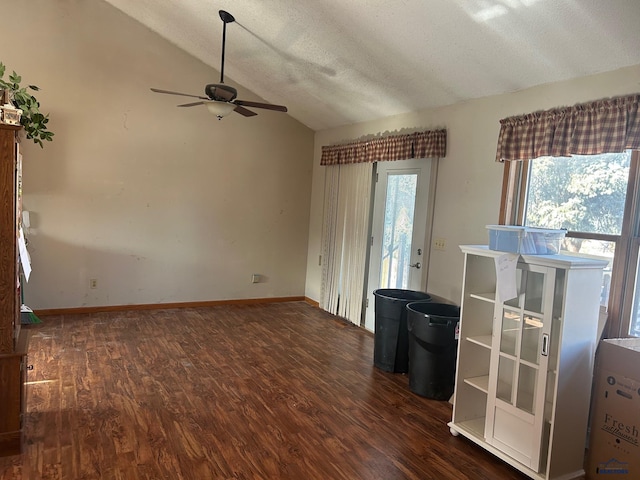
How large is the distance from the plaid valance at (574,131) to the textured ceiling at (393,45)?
27 cm

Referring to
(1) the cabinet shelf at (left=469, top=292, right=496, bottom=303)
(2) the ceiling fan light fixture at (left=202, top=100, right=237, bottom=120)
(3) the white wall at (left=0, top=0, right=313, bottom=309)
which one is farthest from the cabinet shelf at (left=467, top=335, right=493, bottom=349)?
(3) the white wall at (left=0, top=0, right=313, bottom=309)

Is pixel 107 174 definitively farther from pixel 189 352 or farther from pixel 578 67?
pixel 578 67

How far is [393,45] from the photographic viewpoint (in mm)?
3496

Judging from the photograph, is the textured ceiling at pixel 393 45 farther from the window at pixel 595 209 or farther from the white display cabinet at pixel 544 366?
the white display cabinet at pixel 544 366

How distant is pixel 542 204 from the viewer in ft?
11.0

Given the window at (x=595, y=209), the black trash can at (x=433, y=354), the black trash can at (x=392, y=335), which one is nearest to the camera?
the window at (x=595, y=209)

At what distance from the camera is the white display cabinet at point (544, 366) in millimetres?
2406

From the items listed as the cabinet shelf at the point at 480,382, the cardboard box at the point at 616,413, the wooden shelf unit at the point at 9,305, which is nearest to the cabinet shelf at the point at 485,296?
the cabinet shelf at the point at 480,382

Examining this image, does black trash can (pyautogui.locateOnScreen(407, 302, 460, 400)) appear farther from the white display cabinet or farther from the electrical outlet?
the electrical outlet

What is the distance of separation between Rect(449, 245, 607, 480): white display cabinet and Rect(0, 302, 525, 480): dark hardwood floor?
0.74ft

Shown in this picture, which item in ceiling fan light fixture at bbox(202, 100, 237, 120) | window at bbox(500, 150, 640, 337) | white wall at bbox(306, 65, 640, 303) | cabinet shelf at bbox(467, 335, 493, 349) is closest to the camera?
window at bbox(500, 150, 640, 337)

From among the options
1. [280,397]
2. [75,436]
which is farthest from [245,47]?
[75,436]

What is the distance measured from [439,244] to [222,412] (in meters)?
2.39

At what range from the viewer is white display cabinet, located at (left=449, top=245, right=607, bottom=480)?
2.41 meters
